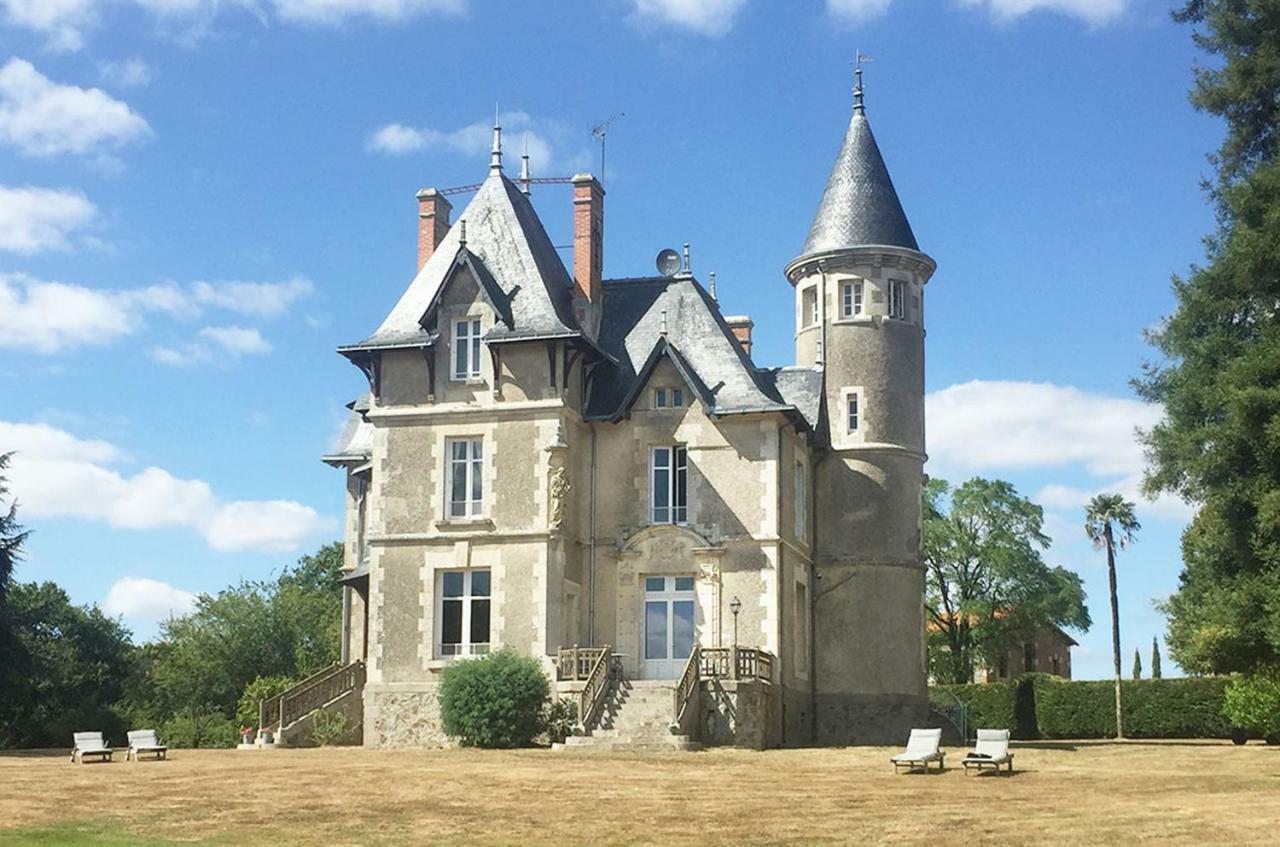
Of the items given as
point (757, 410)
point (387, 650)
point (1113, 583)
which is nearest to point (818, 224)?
point (757, 410)

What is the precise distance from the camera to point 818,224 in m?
41.7

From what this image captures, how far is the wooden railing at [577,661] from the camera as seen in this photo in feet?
112

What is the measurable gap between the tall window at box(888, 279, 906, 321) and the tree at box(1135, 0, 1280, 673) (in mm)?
12210

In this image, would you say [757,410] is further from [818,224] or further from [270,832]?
[270,832]

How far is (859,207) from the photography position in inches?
1624

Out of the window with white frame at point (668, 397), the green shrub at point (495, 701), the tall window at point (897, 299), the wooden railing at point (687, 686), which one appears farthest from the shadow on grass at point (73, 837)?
the tall window at point (897, 299)

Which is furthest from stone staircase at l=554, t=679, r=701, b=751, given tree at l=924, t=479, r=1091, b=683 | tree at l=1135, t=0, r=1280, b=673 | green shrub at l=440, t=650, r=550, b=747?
tree at l=924, t=479, r=1091, b=683

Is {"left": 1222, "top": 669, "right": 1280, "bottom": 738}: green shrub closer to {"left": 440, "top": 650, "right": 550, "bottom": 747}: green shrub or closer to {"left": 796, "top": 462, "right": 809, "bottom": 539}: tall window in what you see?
{"left": 796, "top": 462, "right": 809, "bottom": 539}: tall window

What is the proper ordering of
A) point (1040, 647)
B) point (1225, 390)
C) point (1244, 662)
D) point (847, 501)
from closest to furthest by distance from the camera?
point (1225, 390) → point (1244, 662) → point (847, 501) → point (1040, 647)

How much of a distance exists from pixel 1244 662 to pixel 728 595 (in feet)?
34.9

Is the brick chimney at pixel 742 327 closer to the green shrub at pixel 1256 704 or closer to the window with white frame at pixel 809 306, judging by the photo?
the window with white frame at pixel 809 306

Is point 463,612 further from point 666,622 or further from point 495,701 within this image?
point 666,622

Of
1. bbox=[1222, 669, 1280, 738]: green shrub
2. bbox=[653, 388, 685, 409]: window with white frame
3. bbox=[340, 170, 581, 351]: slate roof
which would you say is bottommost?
bbox=[1222, 669, 1280, 738]: green shrub

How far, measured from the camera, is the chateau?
34875mm
